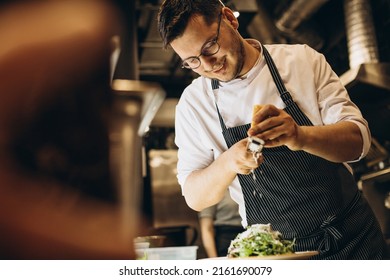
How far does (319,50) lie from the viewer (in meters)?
3.91

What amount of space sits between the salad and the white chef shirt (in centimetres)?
27

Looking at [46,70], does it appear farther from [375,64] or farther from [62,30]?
[375,64]

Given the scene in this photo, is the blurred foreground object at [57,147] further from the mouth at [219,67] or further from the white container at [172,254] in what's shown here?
the white container at [172,254]

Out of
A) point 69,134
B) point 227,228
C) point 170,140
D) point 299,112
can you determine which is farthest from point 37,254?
point 170,140

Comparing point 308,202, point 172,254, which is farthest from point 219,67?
point 172,254

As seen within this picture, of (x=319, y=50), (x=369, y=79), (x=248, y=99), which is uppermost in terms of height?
(x=248, y=99)

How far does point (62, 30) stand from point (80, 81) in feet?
0.16

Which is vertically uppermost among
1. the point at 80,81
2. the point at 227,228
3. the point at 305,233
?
the point at 80,81

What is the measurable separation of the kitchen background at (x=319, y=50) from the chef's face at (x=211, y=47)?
40 centimetres

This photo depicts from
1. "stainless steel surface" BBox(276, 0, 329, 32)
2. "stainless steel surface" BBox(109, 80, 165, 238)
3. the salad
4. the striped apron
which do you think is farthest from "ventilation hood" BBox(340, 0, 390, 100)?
"stainless steel surface" BBox(109, 80, 165, 238)

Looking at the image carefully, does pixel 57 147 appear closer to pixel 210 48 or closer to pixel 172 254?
pixel 210 48

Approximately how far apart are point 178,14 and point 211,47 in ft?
0.44

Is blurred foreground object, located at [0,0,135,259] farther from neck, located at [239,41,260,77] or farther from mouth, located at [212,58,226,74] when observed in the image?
neck, located at [239,41,260,77]

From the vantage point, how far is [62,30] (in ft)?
1.25
